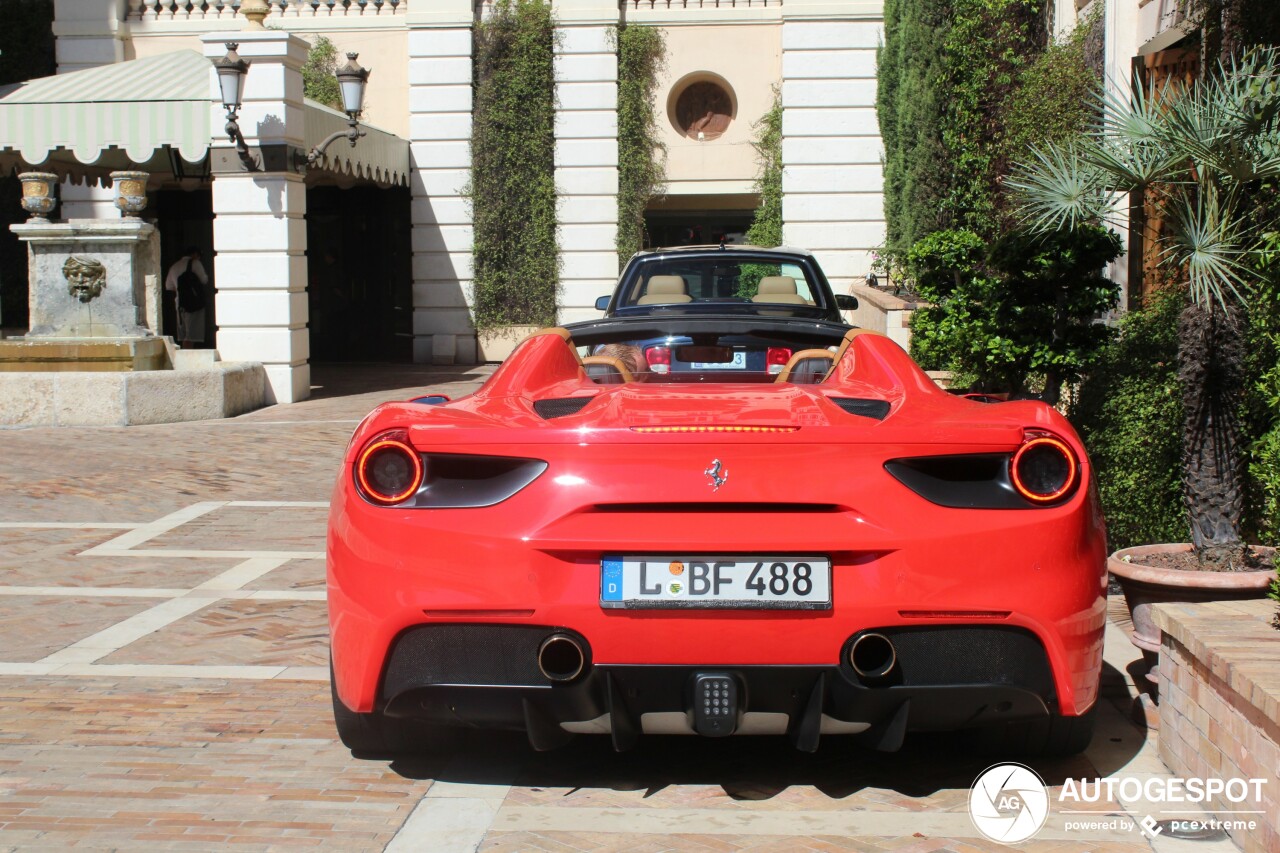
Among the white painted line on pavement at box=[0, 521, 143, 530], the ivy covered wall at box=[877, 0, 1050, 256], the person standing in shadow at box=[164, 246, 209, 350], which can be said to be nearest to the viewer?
the white painted line on pavement at box=[0, 521, 143, 530]

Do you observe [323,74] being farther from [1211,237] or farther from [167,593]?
[1211,237]

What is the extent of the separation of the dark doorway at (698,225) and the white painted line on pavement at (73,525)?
692 inches

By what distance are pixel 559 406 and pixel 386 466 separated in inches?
21.8

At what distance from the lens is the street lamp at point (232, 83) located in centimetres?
1689

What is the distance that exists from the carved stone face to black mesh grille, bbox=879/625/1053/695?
14.3m

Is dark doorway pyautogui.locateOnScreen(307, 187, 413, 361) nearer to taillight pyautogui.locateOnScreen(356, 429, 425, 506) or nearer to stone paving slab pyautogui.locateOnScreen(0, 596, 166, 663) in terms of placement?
stone paving slab pyautogui.locateOnScreen(0, 596, 166, 663)

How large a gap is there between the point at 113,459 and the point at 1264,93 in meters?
9.54

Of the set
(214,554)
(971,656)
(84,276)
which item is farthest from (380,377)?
(971,656)

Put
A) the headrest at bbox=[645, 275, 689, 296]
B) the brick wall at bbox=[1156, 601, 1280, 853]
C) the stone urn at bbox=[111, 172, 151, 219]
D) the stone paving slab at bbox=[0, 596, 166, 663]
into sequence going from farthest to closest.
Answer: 1. the stone urn at bbox=[111, 172, 151, 219]
2. the headrest at bbox=[645, 275, 689, 296]
3. the stone paving slab at bbox=[0, 596, 166, 663]
4. the brick wall at bbox=[1156, 601, 1280, 853]

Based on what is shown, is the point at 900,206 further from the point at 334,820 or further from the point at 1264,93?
the point at 334,820

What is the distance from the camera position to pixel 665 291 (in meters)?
10.5

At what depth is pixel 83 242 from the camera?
1622 cm

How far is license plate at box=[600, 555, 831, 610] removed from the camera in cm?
359

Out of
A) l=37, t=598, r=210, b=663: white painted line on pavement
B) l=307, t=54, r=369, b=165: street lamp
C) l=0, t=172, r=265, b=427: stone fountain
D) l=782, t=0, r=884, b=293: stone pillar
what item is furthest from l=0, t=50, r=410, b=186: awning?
l=37, t=598, r=210, b=663: white painted line on pavement
